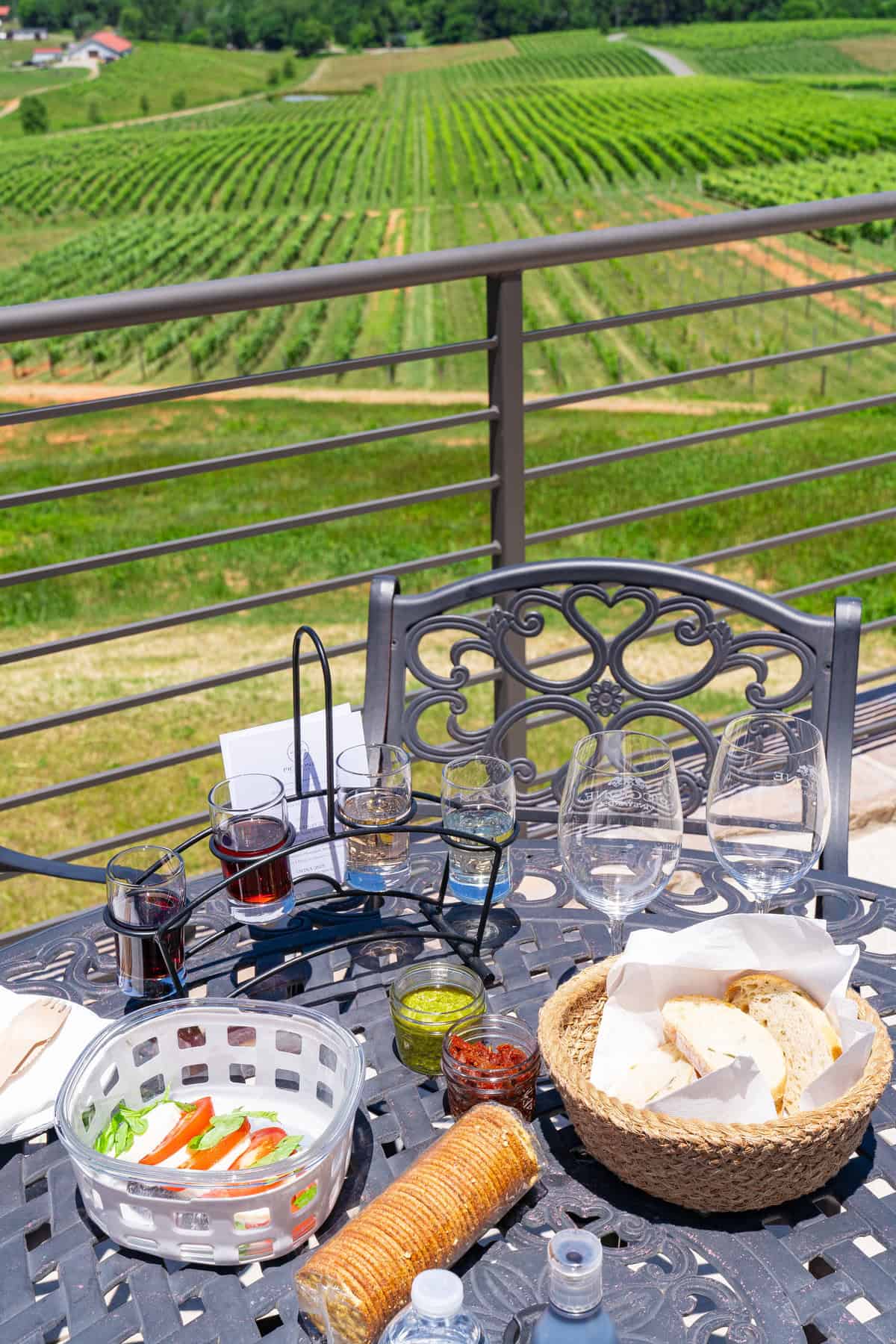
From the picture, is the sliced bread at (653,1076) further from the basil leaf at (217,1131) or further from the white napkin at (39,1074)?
the white napkin at (39,1074)

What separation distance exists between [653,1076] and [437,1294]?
328 mm

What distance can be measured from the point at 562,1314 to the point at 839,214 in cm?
227

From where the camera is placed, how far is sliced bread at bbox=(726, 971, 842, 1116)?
104 centimetres

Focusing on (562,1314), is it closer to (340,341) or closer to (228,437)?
(228,437)

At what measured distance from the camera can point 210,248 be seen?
91.4 ft

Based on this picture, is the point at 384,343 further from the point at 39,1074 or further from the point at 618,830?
the point at 39,1074

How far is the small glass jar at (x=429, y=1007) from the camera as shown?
3.84 ft

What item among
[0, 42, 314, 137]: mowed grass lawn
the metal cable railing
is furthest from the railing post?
[0, 42, 314, 137]: mowed grass lawn

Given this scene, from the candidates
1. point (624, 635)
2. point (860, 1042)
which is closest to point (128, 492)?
point (624, 635)

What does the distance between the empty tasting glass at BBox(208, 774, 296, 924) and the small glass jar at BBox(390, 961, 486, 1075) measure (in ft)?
0.56

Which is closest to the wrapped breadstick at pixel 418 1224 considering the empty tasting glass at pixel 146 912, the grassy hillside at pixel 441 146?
the empty tasting glass at pixel 146 912

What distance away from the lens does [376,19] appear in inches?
1281

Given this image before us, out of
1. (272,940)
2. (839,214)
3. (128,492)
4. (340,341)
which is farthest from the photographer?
(340,341)

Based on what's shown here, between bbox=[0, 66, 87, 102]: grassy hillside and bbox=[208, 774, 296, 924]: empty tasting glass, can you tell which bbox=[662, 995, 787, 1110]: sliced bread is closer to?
bbox=[208, 774, 296, 924]: empty tasting glass
